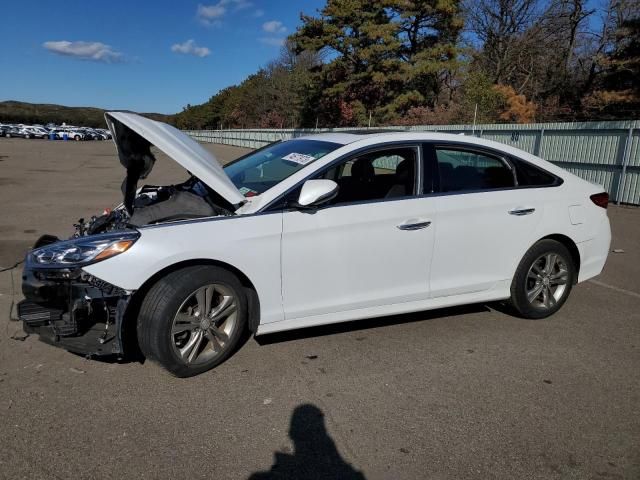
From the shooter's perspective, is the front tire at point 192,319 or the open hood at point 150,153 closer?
the front tire at point 192,319

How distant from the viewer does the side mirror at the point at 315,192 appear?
3.41 meters

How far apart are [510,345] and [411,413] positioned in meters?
1.41

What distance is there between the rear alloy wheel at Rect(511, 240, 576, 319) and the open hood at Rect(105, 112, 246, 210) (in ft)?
8.20

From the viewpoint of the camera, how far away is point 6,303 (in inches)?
185

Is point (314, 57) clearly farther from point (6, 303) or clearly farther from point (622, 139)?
point (6, 303)

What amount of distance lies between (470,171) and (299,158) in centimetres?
141

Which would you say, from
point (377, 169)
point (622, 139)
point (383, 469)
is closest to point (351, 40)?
point (622, 139)

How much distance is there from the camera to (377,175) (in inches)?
165

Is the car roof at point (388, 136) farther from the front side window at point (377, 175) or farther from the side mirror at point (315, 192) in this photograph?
the side mirror at point (315, 192)

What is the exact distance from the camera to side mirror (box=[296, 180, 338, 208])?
3410 millimetres

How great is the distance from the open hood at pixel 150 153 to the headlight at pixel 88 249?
60 centimetres

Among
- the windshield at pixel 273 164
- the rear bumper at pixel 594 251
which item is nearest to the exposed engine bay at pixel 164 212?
the windshield at pixel 273 164

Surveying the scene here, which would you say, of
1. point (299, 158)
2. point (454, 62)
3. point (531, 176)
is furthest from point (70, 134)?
point (531, 176)

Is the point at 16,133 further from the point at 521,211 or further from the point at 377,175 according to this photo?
the point at 521,211
